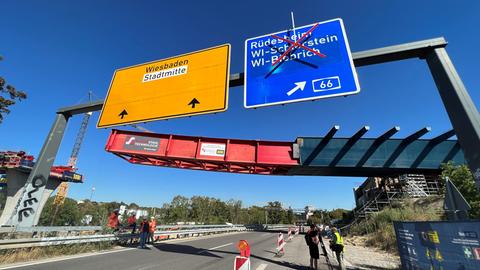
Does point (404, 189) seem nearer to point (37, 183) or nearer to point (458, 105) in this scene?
point (458, 105)

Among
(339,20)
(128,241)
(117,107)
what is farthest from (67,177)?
(339,20)

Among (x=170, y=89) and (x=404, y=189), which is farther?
(x=404, y=189)

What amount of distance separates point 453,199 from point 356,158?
1238 cm

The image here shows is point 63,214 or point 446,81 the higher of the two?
point 446,81

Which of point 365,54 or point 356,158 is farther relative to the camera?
point 356,158

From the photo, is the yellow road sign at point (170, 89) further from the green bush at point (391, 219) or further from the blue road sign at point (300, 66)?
the green bush at point (391, 219)

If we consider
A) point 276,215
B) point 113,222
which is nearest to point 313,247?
point 113,222

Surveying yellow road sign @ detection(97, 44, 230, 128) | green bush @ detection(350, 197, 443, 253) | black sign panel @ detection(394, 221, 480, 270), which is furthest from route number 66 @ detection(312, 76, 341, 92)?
green bush @ detection(350, 197, 443, 253)

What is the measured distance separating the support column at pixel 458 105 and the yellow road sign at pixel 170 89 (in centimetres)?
472

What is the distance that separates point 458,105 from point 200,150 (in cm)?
1305

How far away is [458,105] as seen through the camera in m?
4.65

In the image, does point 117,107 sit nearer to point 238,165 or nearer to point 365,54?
point 365,54

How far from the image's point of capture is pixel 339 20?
600 cm

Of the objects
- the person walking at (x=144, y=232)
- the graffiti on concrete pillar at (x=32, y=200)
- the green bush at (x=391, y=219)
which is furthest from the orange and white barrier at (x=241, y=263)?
the green bush at (x=391, y=219)
